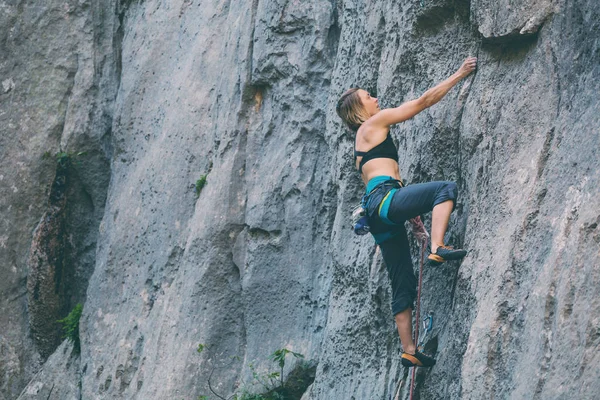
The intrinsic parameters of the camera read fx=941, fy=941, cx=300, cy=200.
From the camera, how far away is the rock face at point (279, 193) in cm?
571

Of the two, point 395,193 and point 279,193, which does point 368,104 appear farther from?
point 279,193

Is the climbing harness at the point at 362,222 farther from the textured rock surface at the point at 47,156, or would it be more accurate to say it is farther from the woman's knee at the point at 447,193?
the textured rock surface at the point at 47,156

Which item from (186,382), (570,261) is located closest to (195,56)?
(186,382)

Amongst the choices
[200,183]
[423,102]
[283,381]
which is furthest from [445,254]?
[200,183]

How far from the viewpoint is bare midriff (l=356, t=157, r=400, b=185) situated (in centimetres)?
700

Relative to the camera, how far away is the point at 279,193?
393 inches

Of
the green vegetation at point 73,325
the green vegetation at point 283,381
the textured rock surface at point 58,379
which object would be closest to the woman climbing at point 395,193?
the green vegetation at point 283,381

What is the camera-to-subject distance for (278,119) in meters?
10.3

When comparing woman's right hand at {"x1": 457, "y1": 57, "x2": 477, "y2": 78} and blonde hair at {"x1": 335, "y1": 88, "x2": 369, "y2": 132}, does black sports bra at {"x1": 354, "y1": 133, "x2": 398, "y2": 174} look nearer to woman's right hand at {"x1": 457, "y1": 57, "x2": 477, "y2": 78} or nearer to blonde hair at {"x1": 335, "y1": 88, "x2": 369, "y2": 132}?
blonde hair at {"x1": 335, "y1": 88, "x2": 369, "y2": 132}

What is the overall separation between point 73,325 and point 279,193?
4.41 metres

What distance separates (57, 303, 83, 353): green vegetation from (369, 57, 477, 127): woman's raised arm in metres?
7.04

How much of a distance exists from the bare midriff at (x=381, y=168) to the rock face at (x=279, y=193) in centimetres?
45

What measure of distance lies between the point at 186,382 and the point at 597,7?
245 inches

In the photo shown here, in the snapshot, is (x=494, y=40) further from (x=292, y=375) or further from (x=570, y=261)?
(x=292, y=375)
